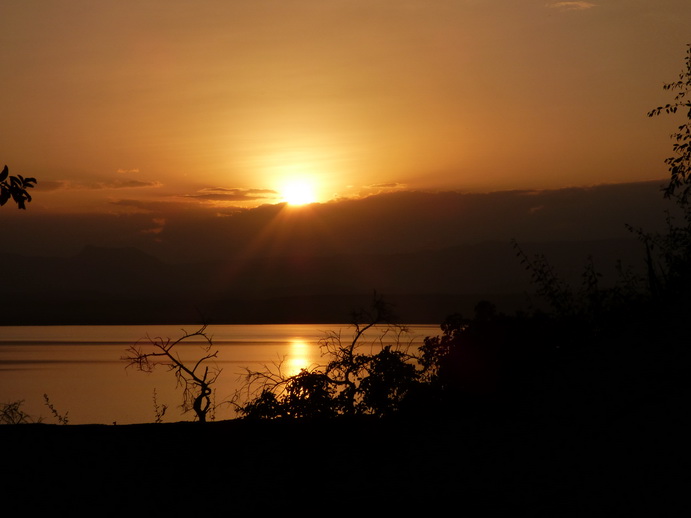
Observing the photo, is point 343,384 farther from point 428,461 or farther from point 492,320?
point 492,320

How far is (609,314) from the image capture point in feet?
49.7

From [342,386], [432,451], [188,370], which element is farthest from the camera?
[342,386]

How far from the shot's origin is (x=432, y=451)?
420 inches

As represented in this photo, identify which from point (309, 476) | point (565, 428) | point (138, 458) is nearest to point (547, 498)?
point (565, 428)

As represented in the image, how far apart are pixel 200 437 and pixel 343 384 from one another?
440 cm

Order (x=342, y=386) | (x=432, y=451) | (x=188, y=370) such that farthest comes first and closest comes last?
(x=342, y=386) < (x=188, y=370) < (x=432, y=451)

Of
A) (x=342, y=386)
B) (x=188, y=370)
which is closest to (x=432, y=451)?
(x=188, y=370)

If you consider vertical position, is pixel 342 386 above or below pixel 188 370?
above

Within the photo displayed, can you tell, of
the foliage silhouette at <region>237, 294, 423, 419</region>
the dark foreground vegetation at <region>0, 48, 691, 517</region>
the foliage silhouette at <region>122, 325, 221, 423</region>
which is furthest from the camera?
the foliage silhouette at <region>122, 325, 221, 423</region>

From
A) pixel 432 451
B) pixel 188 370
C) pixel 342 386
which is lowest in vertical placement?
pixel 432 451

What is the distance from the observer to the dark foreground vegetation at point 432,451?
9117 mm

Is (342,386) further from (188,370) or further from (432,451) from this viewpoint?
(432,451)

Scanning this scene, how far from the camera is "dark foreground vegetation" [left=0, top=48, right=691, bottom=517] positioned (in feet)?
29.9

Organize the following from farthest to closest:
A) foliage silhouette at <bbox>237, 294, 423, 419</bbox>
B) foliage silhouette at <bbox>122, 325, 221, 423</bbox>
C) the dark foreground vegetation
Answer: foliage silhouette at <bbox>122, 325, 221, 423</bbox> → foliage silhouette at <bbox>237, 294, 423, 419</bbox> → the dark foreground vegetation
